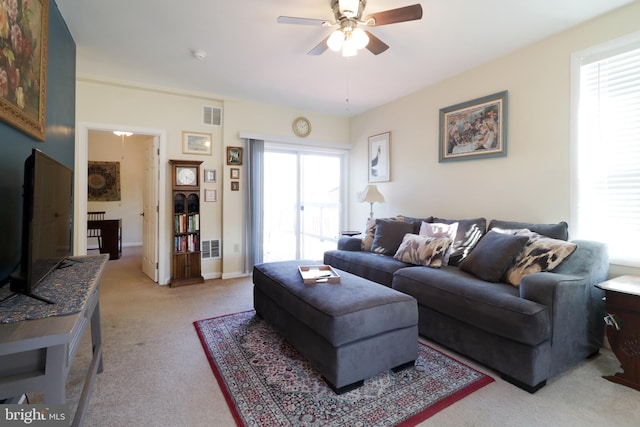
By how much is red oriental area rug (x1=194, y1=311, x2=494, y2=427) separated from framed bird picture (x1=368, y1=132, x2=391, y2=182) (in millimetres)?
2724

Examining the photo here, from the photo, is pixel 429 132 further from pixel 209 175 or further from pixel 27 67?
pixel 27 67

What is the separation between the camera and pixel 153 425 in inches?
Result: 58.3

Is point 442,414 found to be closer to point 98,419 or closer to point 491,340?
point 491,340

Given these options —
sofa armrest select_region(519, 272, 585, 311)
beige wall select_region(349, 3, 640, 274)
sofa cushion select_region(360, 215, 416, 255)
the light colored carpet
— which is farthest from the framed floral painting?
the light colored carpet

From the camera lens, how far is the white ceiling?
222 centimetres

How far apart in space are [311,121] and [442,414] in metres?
4.26

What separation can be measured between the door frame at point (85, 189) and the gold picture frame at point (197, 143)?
0.25m

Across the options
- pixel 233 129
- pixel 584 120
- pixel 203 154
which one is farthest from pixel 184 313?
pixel 584 120

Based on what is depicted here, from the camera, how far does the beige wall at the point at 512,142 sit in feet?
8.24

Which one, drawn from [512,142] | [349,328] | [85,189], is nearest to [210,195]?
[85,189]

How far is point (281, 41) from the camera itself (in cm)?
268

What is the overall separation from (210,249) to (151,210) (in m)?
0.98

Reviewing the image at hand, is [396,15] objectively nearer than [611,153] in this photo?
Yes

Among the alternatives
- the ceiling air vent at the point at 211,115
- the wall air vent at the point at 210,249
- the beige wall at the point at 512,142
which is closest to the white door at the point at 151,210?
the wall air vent at the point at 210,249
